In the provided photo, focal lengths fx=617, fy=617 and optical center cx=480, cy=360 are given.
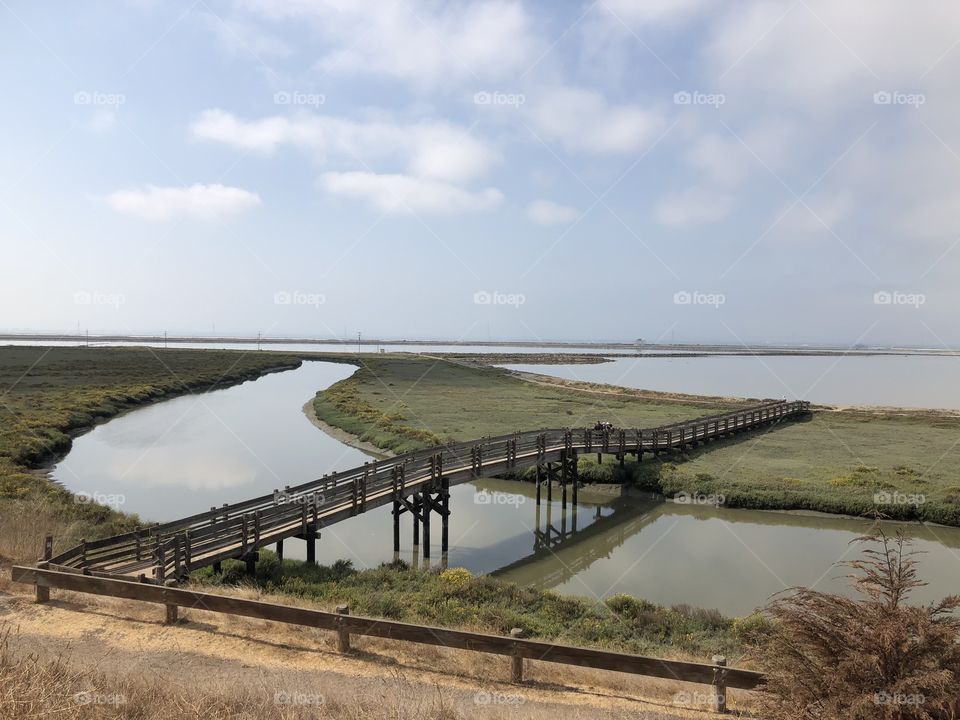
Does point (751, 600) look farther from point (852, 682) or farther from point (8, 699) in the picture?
point (8, 699)

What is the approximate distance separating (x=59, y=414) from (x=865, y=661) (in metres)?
48.3

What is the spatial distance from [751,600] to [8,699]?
16.5 metres

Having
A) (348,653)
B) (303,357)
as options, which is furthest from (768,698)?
(303,357)

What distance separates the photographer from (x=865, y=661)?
655cm

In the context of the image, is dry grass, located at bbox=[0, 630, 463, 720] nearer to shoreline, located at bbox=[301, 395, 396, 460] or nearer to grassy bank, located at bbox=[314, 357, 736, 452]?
shoreline, located at bbox=[301, 395, 396, 460]

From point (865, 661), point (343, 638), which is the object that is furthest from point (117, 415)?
point (865, 661)

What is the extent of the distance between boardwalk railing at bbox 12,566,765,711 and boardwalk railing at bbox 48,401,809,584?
95cm

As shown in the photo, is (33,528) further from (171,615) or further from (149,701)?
(149,701)

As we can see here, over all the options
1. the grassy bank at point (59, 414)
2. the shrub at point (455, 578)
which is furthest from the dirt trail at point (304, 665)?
the grassy bank at point (59, 414)

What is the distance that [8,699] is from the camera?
5832 millimetres

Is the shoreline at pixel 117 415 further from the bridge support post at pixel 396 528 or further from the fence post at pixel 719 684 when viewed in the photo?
the fence post at pixel 719 684

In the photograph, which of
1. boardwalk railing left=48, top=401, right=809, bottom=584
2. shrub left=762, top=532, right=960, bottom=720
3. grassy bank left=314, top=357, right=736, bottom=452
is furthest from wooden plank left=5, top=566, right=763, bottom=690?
grassy bank left=314, top=357, right=736, bottom=452

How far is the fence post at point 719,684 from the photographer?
827 cm

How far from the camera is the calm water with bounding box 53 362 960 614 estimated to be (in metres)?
A: 18.5
